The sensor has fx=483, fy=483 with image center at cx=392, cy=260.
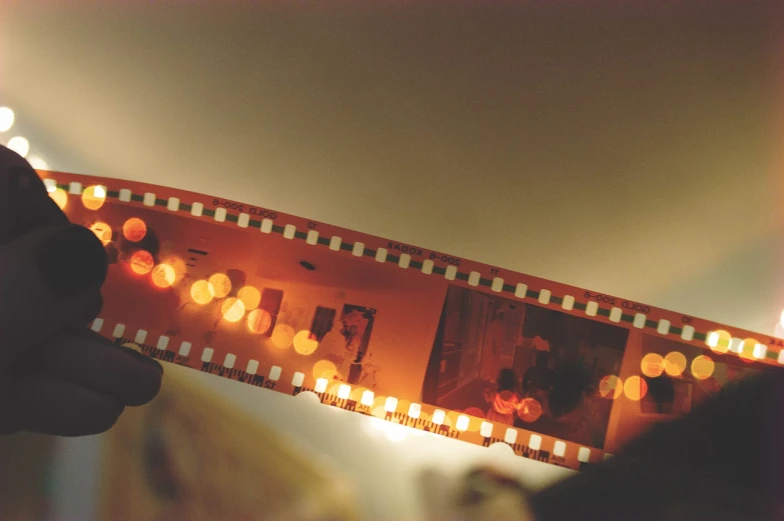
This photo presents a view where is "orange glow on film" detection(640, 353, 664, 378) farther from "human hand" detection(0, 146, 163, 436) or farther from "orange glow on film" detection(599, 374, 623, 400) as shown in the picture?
"human hand" detection(0, 146, 163, 436)

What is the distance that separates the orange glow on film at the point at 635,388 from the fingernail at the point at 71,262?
0.75 metres

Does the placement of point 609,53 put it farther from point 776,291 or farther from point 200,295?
point 200,295

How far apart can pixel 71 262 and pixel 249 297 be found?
0.27m

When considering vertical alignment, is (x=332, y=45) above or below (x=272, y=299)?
above

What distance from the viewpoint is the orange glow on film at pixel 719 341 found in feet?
2.51

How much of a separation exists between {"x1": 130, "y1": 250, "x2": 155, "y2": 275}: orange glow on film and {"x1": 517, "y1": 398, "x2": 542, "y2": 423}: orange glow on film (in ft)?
2.05

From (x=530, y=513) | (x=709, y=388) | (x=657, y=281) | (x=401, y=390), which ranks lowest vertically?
(x=530, y=513)

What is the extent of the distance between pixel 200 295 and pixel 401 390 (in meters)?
0.35

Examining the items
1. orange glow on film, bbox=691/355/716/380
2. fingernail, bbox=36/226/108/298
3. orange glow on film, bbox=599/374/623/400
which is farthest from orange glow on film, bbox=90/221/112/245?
orange glow on film, bbox=691/355/716/380

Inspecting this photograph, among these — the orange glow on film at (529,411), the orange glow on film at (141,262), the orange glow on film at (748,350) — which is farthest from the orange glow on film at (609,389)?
the orange glow on film at (141,262)

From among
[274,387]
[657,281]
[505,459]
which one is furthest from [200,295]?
[657,281]

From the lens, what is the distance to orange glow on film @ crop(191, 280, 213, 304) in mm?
765

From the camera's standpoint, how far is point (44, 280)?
51 cm

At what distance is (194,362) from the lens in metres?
0.75
